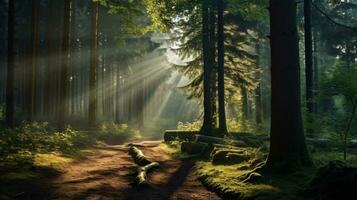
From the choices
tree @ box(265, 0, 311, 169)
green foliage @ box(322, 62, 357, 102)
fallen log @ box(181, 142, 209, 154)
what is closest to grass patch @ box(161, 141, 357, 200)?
tree @ box(265, 0, 311, 169)

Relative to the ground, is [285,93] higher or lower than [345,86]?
lower

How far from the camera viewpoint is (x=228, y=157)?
39.3 ft

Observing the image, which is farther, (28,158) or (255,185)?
(28,158)

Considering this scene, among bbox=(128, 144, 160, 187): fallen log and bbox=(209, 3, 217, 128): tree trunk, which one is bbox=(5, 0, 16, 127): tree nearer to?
bbox=(128, 144, 160, 187): fallen log

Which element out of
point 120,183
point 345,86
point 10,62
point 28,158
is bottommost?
point 120,183

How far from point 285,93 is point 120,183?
16.4 ft

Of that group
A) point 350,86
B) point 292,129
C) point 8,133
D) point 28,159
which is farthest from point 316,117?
point 8,133

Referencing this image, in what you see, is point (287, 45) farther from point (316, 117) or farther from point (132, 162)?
point (132, 162)

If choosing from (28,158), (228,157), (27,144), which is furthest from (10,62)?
(228,157)

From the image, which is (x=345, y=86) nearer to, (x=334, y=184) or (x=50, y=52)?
(x=334, y=184)

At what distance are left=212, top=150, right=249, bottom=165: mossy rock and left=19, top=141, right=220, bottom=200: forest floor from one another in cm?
96

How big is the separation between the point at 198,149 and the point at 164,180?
5.25 m

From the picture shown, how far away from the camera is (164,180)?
1041cm

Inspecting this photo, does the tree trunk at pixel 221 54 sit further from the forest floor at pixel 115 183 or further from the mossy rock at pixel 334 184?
the mossy rock at pixel 334 184
